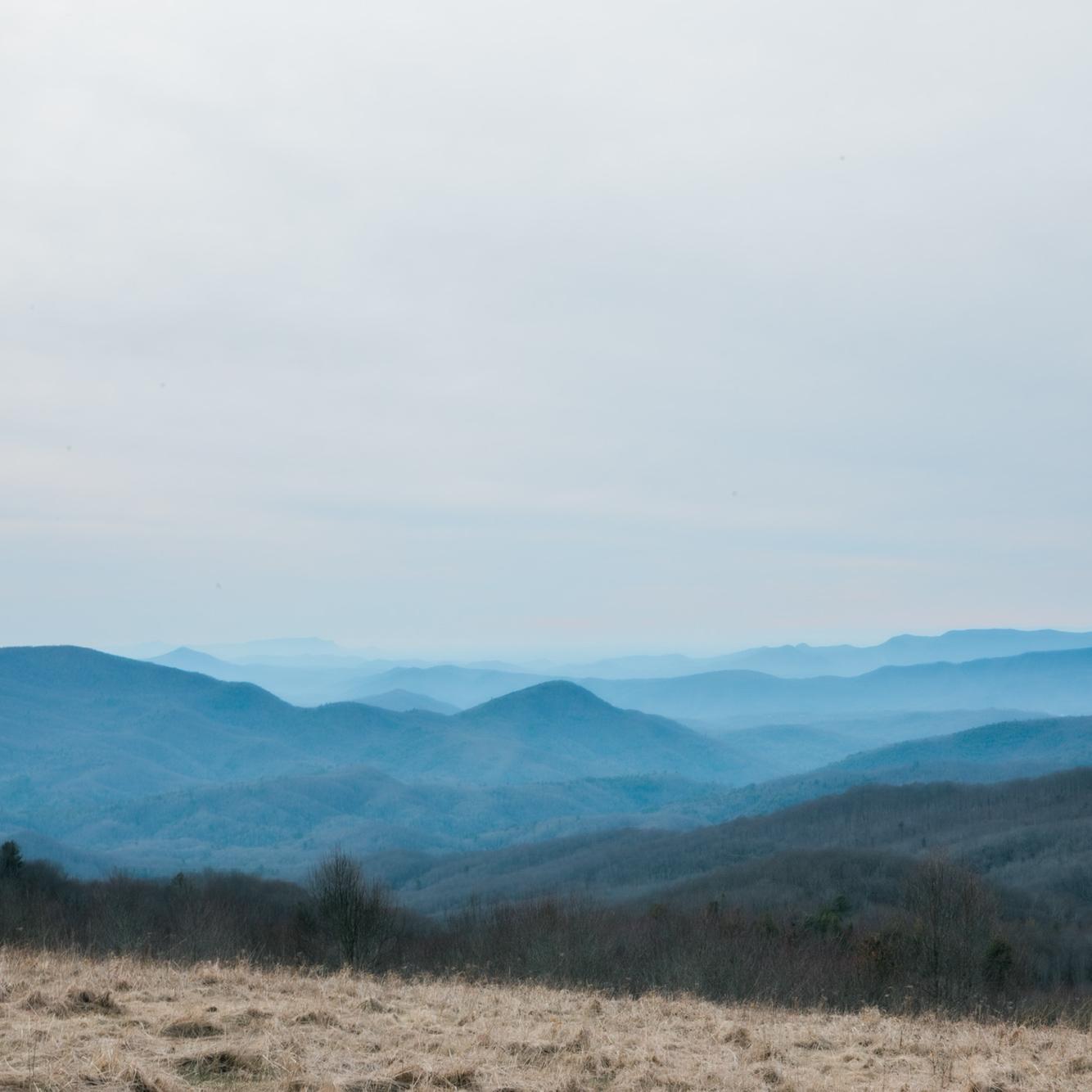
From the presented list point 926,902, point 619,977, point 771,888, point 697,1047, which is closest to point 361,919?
point 619,977

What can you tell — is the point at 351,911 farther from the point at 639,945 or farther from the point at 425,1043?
the point at 425,1043

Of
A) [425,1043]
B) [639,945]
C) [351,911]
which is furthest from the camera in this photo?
[639,945]

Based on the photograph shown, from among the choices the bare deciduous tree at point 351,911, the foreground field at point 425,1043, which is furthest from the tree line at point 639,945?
the foreground field at point 425,1043

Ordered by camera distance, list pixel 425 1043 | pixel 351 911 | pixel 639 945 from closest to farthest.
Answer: pixel 425 1043, pixel 351 911, pixel 639 945

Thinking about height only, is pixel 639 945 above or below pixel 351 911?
below

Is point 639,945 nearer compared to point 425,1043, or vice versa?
point 425,1043

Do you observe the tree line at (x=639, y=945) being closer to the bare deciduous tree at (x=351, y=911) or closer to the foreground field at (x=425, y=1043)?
the bare deciduous tree at (x=351, y=911)

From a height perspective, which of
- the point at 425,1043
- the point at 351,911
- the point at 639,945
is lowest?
the point at 639,945

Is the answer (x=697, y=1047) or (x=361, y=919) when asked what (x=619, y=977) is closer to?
(x=361, y=919)

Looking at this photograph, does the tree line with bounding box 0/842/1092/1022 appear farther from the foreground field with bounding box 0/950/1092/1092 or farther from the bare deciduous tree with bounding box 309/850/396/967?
the foreground field with bounding box 0/950/1092/1092

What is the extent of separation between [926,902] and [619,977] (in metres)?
15.5

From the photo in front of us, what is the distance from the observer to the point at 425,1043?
13.0m

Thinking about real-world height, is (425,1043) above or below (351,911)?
above

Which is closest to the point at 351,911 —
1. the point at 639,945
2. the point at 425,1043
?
the point at 639,945
